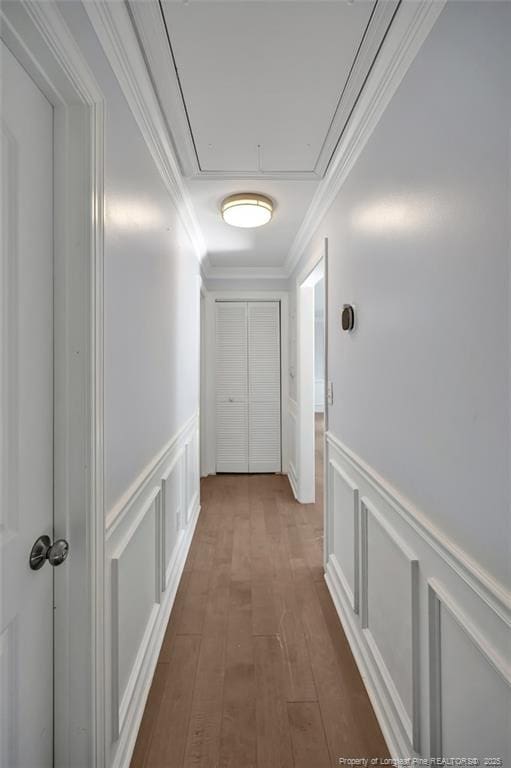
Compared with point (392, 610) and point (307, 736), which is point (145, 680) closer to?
point (307, 736)

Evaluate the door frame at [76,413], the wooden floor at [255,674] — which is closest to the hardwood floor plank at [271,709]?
the wooden floor at [255,674]

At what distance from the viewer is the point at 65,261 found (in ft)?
3.19

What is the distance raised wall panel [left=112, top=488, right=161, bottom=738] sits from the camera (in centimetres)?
117

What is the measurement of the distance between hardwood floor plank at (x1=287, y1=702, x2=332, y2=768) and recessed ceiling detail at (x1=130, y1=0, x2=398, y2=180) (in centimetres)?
236

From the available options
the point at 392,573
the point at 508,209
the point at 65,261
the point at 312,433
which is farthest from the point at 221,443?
the point at 508,209

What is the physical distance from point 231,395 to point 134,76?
3.42 m

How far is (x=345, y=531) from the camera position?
1.98 meters

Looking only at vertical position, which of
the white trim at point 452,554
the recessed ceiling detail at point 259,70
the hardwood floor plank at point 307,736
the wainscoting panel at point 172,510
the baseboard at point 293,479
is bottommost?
the hardwood floor plank at point 307,736

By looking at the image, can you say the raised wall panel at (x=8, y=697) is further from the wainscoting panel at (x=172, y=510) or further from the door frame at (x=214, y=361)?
the door frame at (x=214, y=361)

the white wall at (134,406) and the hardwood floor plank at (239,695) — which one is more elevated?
the white wall at (134,406)

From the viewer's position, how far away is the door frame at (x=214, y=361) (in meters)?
4.35

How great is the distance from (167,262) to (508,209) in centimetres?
162

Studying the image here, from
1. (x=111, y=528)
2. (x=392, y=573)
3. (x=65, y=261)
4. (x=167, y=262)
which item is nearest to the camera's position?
(x=65, y=261)

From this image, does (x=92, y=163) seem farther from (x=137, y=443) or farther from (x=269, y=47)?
(x=137, y=443)
